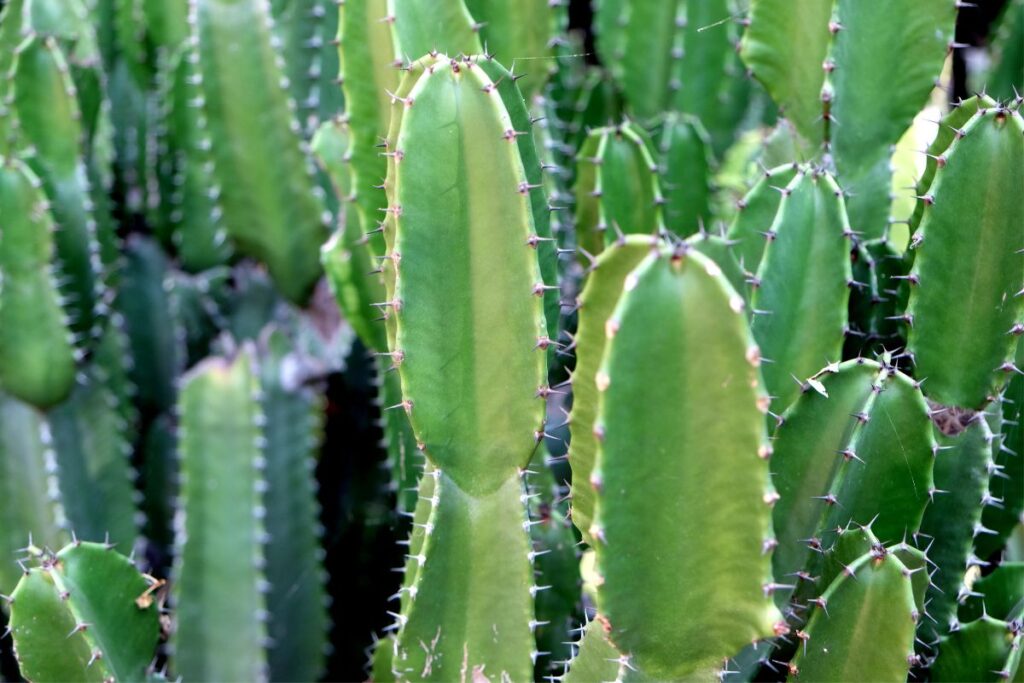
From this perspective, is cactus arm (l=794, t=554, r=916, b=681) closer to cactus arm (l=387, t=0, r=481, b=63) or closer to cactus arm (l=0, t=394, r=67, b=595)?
cactus arm (l=387, t=0, r=481, b=63)

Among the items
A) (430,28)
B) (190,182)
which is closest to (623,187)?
(430,28)

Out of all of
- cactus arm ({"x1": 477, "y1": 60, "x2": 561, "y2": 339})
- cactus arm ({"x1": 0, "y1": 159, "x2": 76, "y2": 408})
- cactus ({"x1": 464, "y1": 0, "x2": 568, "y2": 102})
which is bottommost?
cactus arm ({"x1": 0, "y1": 159, "x2": 76, "y2": 408})

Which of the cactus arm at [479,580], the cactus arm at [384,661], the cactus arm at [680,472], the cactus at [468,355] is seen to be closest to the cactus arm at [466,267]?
the cactus at [468,355]

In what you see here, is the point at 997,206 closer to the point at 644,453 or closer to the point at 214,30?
the point at 644,453

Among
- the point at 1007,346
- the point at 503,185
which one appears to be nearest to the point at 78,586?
the point at 503,185

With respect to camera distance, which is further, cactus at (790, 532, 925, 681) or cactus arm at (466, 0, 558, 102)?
cactus arm at (466, 0, 558, 102)

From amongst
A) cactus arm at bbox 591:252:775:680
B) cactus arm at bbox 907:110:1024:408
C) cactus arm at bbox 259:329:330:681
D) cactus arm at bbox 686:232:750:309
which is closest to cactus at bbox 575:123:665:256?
cactus arm at bbox 686:232:750:309
